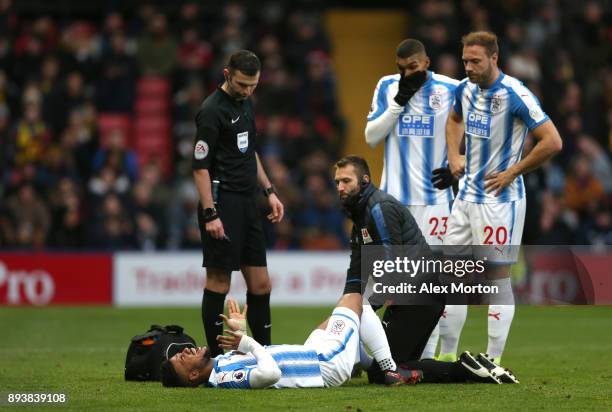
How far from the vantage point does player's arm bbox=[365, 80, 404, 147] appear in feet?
33.0

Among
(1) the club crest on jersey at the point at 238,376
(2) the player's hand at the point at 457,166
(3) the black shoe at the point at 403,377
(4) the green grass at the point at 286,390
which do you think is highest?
(2) the player's hand at the point at 457,166

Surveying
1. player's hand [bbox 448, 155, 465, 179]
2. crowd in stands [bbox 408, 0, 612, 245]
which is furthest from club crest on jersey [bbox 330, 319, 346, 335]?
crowd in stands [bbox 408, 0, 612, 245]

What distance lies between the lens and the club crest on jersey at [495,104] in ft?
30.6

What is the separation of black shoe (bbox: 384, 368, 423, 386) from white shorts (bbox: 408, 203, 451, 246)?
1.56 m

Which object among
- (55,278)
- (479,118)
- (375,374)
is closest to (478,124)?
(479,118)

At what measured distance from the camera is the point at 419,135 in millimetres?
10195

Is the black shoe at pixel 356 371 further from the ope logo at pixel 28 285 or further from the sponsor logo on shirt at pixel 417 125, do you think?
the ope logo at pixel 28 285

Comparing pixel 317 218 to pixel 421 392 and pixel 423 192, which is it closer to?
pixel 423 192

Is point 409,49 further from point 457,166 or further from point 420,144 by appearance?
point 457,166

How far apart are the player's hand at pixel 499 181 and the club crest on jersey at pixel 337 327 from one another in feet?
5.10

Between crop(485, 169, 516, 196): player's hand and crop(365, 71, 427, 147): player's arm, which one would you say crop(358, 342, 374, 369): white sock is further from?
crop(365, 71, 427, 147): player's arm

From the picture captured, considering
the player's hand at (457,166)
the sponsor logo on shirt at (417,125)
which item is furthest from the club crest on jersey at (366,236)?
the sponsor logo on shirt at (417,125)

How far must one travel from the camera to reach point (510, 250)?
30.7ft

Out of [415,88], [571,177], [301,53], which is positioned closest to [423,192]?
[415,88]
